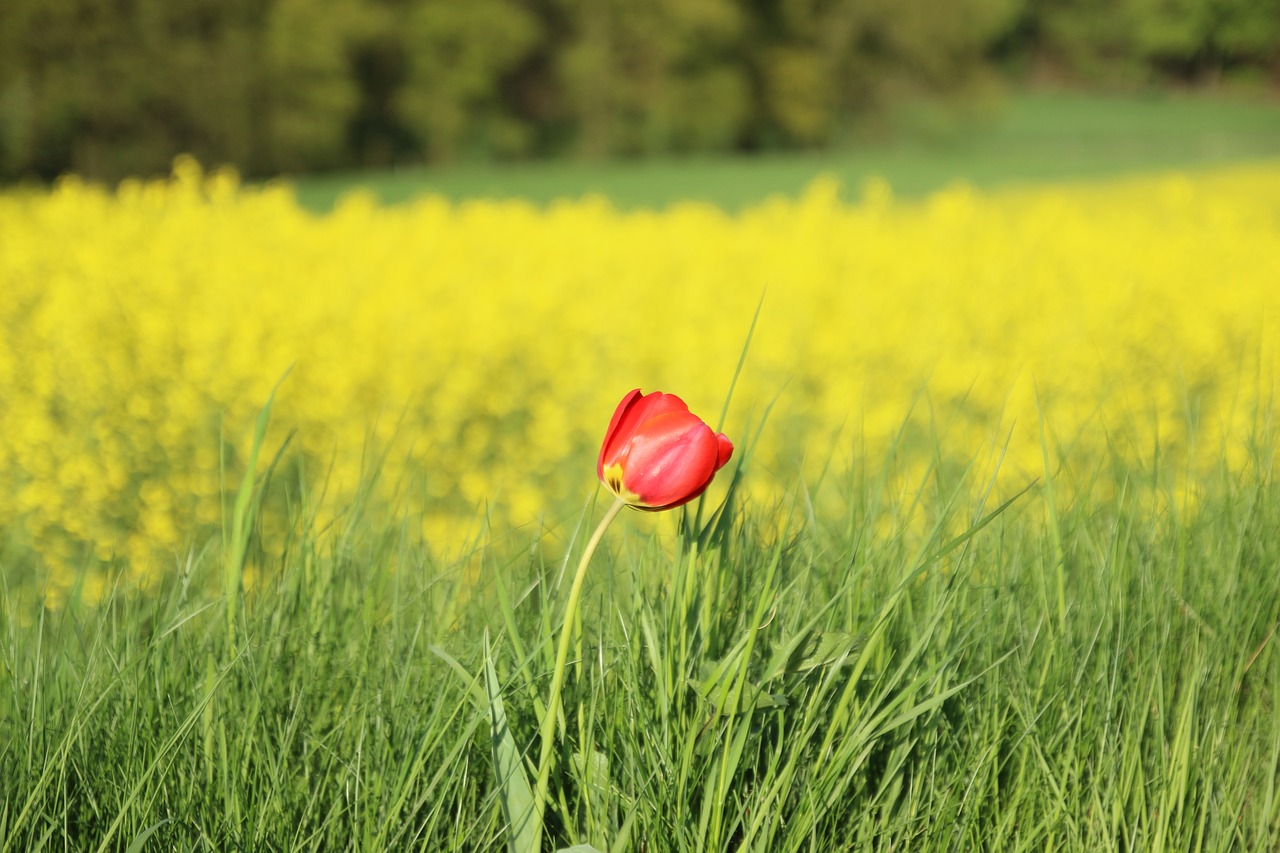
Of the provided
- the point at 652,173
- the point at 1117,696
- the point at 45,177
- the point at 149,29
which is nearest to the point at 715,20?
the point at 652,173

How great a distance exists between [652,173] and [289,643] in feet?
56.2

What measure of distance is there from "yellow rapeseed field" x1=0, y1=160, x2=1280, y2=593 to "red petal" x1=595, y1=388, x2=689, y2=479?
7.40 ft

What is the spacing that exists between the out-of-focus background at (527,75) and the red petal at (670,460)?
13.8 metres

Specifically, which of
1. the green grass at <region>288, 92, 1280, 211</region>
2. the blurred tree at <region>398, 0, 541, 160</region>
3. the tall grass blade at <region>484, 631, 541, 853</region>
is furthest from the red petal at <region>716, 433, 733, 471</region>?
the blurred tree at <region>398, 0, 541, 160</region>

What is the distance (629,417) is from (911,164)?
20.6 m

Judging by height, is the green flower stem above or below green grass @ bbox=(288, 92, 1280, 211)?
below

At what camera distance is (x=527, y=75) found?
23938mm

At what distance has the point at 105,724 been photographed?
3.25ft

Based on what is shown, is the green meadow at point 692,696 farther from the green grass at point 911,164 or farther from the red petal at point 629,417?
the green grass at point 911,164

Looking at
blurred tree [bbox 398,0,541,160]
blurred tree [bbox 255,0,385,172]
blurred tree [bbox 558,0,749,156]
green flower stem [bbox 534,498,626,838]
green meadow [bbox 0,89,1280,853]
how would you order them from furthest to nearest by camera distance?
blurred tree [bbox 558,0,749,156]
blurred tree [bbox 398,0,541,160]
blurred tree [bbox 255,0,385,172]
green meadow [bbox 0,89,1280,853]
green flower stem [bbox 534,498,626,838]

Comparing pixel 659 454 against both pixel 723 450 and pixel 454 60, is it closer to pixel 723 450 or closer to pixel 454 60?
pixel 723 450

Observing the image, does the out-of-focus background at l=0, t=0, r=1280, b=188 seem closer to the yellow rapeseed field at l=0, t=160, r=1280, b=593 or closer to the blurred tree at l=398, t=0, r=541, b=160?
the blurred tree at l=398, t=0, r=541, b=160

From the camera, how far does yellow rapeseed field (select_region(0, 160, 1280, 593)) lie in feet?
12.0

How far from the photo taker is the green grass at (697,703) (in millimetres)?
943
